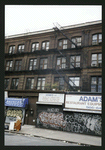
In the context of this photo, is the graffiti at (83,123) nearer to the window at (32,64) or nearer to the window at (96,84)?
the window at (96,84)

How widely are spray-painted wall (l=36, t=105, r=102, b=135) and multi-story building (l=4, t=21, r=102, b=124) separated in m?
2.73

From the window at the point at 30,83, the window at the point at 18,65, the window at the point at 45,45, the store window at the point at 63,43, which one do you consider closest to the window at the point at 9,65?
the window at the point at 18,65

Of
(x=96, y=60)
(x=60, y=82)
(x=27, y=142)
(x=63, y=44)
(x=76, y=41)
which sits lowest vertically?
(x=27, y=142)

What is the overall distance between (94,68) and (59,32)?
9.24 m

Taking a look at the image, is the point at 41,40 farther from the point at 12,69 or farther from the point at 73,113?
the point at 73,113

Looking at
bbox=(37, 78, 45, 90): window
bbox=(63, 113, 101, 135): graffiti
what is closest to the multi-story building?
bbox=(37, 78, 45, 90): window

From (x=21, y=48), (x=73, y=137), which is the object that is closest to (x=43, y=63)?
(x=21, y=48)

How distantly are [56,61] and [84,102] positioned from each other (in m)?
9.29

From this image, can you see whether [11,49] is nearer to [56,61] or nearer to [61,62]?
[56,61]

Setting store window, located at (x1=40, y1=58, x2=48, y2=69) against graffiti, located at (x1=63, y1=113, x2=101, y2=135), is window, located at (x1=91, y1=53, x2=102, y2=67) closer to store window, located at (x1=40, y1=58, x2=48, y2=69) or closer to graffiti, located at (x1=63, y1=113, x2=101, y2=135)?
graffiti, located at (x1=63, y1=113, x2=101, y2=135)

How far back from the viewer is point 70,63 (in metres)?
22.4

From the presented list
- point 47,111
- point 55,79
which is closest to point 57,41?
point 55,79

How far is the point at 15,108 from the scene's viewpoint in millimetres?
23766

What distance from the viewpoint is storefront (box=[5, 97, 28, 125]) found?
22719 mm
